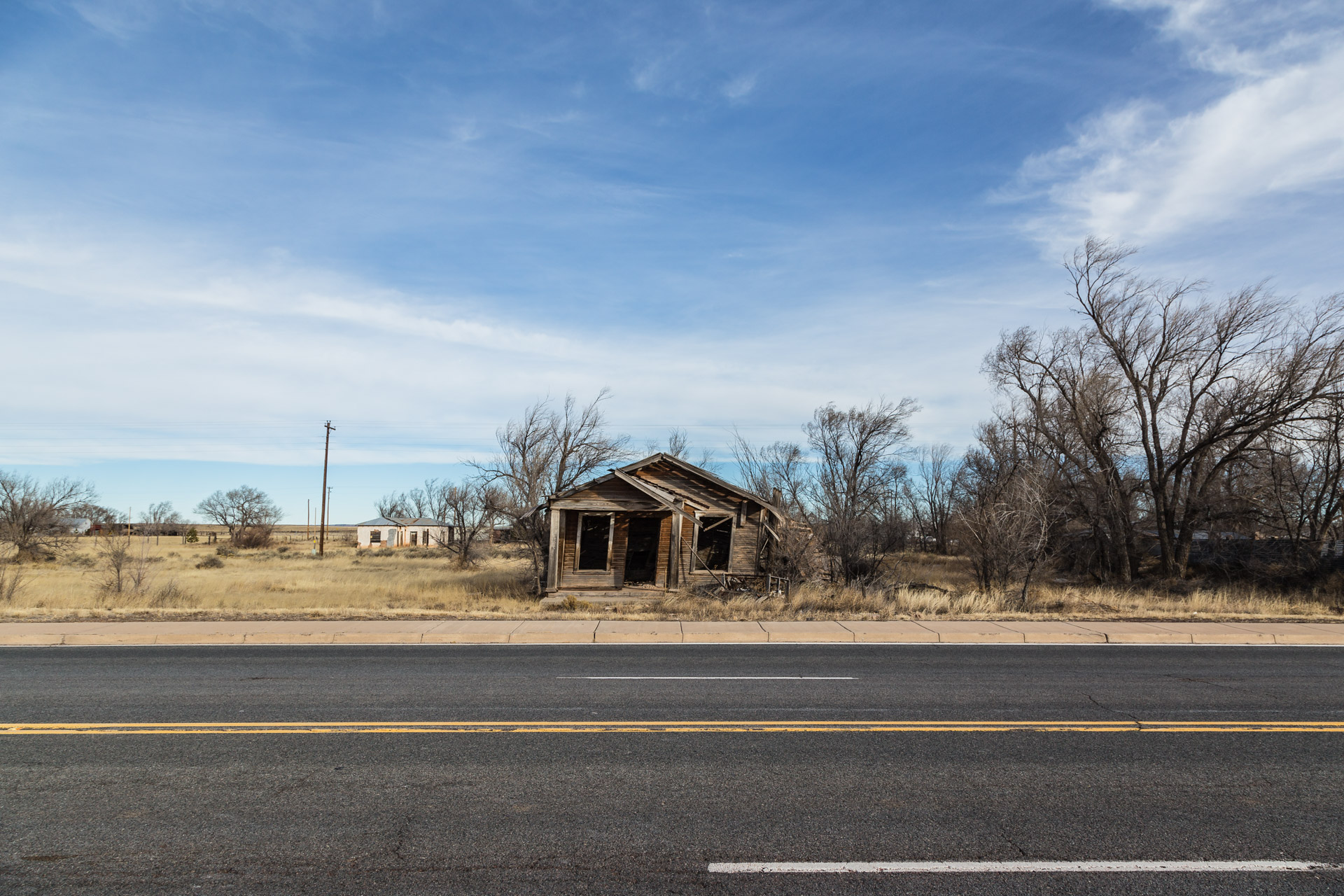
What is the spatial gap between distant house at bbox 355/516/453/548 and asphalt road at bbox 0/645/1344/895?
63540 millimetres

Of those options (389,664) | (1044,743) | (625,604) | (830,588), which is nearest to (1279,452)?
(830,588)

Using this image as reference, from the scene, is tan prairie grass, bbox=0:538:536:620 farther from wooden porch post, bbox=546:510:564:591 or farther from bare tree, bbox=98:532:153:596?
wooden porch post, bbox=546:510:564:591

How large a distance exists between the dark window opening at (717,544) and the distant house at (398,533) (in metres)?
48.4

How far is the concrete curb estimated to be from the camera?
12734 mm

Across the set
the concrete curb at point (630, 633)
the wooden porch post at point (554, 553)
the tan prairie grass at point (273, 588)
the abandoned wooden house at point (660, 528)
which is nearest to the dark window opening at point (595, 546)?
the abandoned wooden house at point (660, 528)

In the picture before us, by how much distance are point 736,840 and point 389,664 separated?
7.30 meters

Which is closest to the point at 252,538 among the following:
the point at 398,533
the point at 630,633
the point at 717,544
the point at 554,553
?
the point at 398,533

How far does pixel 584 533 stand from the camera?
26328 millimetres

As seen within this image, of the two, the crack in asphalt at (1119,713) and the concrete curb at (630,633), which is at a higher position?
the crack in asphalt at (1119,713)

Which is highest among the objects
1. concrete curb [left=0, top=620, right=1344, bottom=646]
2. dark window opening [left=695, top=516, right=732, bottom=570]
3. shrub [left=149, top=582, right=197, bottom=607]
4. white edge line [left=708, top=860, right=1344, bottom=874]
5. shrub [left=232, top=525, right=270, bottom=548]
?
dark window opening [left=695, top=516, right=732, bottom=570]

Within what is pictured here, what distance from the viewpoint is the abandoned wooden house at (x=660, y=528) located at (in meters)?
22.5

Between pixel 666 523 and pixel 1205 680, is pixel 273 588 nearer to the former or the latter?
pixel 666 523

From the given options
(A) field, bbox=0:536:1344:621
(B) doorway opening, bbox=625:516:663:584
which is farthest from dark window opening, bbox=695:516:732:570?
(A) field, bbox=0:536:1344:621

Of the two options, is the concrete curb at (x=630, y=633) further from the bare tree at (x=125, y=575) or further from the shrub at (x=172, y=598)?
the bare tree at (x=125, y=575)
